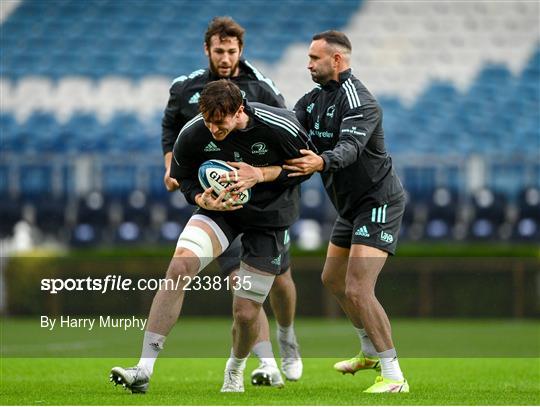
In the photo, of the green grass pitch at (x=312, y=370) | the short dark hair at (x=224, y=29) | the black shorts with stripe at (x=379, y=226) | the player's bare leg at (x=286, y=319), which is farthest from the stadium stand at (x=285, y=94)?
the black shorts with stripe at (x=379, y=226)

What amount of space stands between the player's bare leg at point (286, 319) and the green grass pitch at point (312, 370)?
0.12 meters

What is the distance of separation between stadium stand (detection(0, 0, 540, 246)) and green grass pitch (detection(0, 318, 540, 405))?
3.29m

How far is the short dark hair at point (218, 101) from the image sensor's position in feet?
19.7

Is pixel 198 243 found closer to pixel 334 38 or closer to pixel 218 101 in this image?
pixel 218 101

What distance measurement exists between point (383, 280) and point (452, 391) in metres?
8.95

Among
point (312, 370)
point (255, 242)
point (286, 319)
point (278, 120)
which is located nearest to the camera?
point (278, 120)

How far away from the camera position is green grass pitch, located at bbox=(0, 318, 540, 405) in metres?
6.04

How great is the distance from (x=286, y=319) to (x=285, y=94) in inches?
543

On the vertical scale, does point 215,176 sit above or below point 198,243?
above

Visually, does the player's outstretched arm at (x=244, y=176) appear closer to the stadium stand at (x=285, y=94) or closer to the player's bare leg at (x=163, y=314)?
the player's bare leg at (x=163, y=314)

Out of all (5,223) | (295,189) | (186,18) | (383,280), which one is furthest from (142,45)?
(295,189)

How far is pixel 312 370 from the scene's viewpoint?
895cm

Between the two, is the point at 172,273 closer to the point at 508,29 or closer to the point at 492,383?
the point at 492,383

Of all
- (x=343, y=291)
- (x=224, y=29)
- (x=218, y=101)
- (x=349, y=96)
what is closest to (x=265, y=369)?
(x=343, y=291)
